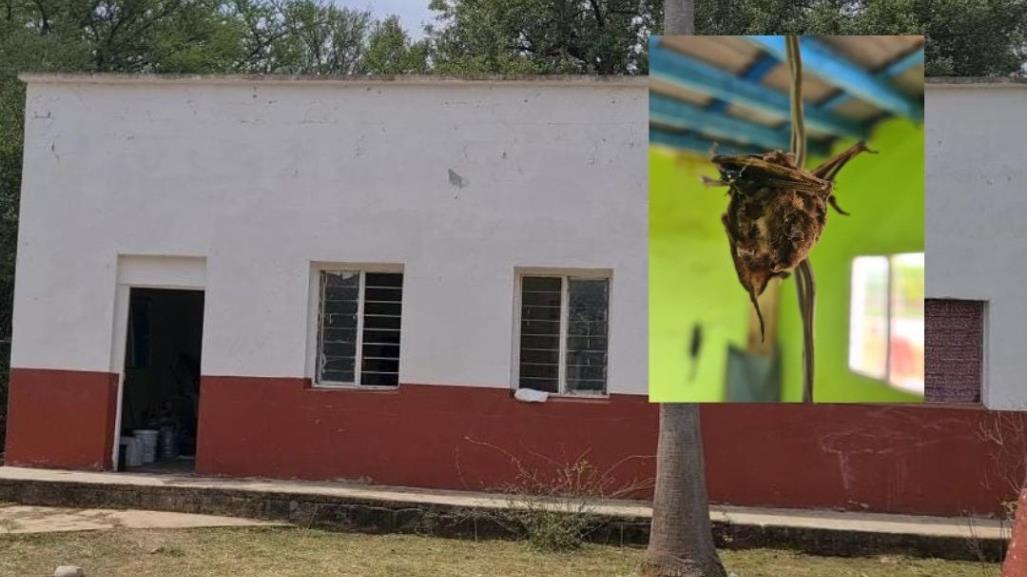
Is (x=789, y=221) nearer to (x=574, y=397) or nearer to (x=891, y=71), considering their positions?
(x=891, y=71)

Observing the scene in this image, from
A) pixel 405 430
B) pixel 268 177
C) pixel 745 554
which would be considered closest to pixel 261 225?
pixel 268 177

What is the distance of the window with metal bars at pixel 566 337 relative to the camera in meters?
9.73

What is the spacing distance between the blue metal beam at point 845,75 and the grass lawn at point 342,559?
3.88m

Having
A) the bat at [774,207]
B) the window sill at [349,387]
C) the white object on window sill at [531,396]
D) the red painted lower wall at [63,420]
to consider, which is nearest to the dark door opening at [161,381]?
the red painted lower wall at [63,420]

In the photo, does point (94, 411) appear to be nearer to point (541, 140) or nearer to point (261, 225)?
point (261, 225)

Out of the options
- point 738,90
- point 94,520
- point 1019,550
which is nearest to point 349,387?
point 94,520

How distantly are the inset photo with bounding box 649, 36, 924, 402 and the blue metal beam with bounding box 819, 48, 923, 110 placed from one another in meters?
0.01

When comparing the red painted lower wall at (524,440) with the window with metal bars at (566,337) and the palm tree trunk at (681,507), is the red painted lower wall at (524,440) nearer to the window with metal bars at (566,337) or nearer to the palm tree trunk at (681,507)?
the window with metal bars at (566,337)

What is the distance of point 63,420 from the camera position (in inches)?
399

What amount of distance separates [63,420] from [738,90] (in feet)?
26.5

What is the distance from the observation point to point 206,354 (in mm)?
10031

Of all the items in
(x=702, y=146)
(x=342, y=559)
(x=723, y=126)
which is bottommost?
(x=342, y=559)

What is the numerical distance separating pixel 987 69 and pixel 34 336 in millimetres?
16937

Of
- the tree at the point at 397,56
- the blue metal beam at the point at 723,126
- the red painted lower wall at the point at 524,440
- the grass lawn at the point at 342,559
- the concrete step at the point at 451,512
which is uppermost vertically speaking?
the tree at the point at 397,56
